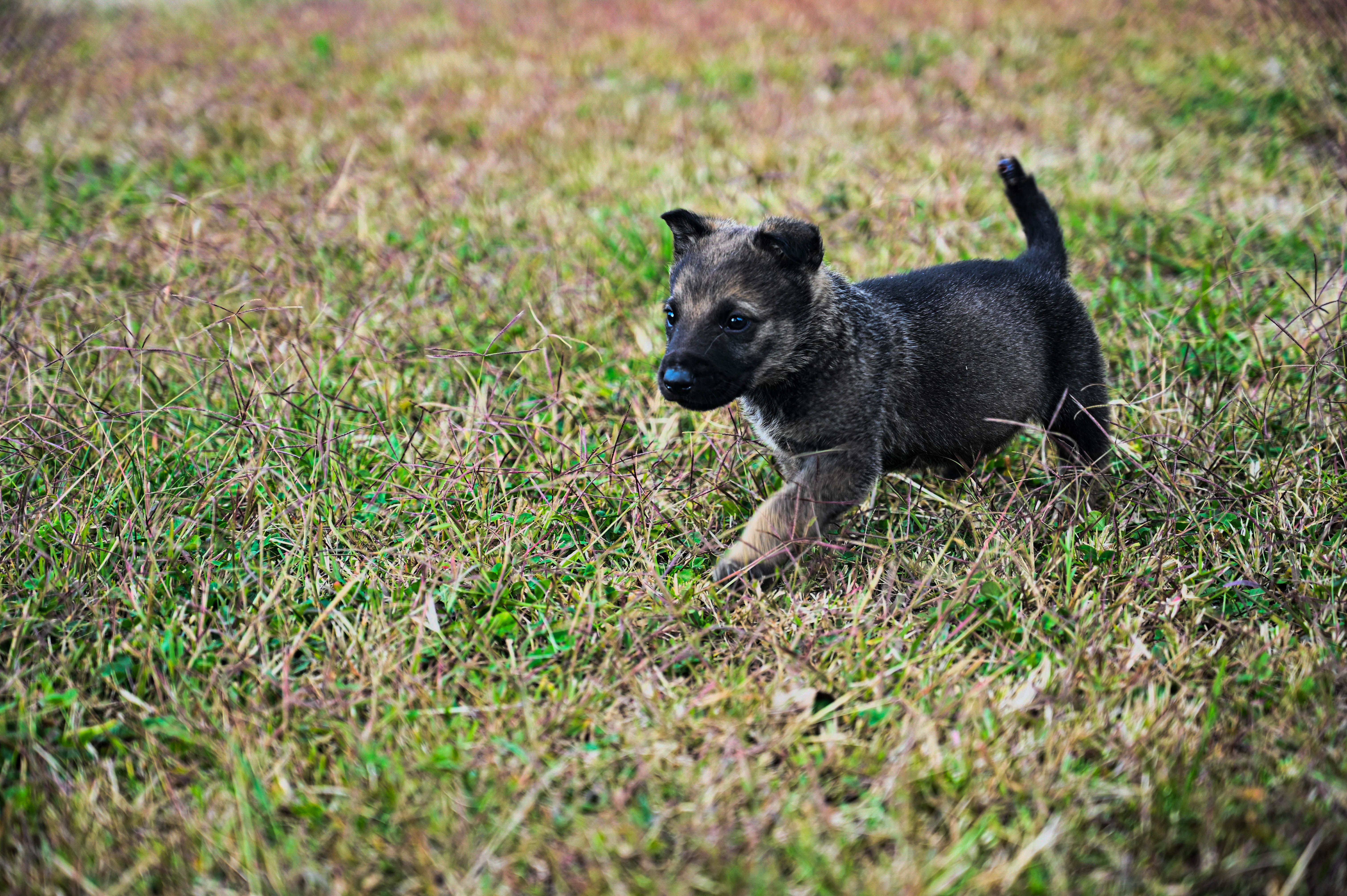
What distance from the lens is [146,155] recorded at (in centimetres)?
743

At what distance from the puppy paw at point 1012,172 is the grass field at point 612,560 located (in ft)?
3.34

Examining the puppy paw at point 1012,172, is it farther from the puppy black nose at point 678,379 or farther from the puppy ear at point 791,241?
the puppy black nose at point 678,379

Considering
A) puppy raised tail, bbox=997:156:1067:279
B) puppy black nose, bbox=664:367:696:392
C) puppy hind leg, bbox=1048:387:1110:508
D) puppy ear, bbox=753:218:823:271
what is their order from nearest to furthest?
puppy black nose, bbox=664:367:696:392
puppy ear, bbox=753:218:823:271
puppy hind leg, bbox=1048:387:1110:508
puppy raised tail, bbox=997:156:1067:279

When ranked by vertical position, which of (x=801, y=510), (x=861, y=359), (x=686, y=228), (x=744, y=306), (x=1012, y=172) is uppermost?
(x=1012, y=172)

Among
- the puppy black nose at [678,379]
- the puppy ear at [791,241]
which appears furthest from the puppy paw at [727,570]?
the puppy ear at [791,241]

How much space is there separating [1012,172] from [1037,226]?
294 mm

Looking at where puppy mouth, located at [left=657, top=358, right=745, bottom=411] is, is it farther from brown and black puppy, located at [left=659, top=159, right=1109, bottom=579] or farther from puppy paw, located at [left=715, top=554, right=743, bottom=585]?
puppy paw, located at [left=715, top=554, right=743, bottom=585]

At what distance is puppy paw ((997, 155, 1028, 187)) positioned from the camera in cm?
386

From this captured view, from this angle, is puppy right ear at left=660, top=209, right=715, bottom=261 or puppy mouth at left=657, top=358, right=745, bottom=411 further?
puppy right ear at left=660, top=209, right=715, bottom=261

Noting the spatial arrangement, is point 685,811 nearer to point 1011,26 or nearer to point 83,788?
point 83,788

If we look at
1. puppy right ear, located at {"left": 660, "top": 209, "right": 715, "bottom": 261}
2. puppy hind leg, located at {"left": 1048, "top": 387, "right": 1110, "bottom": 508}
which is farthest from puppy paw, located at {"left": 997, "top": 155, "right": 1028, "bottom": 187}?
puppy right ear, located at {"left": 660, "top": 209, "right": 715, "bottom": 261}

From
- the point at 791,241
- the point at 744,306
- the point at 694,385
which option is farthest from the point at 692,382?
the point at 791,241

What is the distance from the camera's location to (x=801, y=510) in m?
3.41

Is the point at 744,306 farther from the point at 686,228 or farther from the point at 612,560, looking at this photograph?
the point at 612,560
